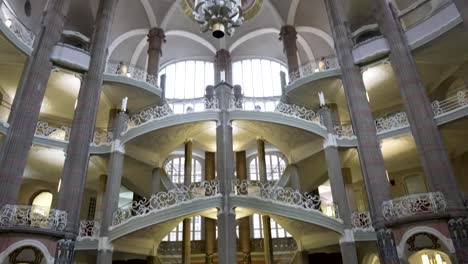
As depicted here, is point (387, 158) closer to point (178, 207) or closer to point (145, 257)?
point (178, 207)

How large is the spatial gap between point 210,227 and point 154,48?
994 cm

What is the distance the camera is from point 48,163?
16.2m

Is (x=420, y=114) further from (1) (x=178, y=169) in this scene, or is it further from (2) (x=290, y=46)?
(1) (x=178, y=169)

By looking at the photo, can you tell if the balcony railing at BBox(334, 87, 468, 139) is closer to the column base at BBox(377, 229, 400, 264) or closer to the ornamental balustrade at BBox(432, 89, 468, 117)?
the ornamental balustrade at BBox(432, 89, 468, 117)

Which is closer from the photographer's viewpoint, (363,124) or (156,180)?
(363,124)

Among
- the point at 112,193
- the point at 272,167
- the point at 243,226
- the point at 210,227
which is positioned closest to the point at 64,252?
the point at 112,193

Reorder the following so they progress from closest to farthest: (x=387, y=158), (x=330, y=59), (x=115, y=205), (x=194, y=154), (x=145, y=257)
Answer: (x=115, y=205)
(x=145, y=257)
(x=387, y=158)
(x=330, y=59)
(x=194, y=154)

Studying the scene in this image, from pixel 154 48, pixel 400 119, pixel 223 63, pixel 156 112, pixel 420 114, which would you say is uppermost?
pixel 223 63

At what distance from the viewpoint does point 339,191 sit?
13.2 metres

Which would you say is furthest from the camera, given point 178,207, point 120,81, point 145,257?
point 120,81

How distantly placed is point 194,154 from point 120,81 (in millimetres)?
7434

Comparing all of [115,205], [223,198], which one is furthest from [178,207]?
[115,205]

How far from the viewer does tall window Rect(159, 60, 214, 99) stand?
23078 millimetres

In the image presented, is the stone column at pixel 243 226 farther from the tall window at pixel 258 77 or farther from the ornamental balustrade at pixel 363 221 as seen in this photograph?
the ornamental balustrade at pixel 363 221
